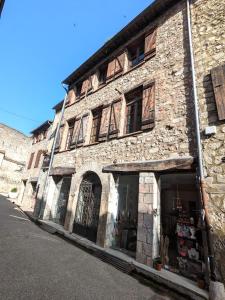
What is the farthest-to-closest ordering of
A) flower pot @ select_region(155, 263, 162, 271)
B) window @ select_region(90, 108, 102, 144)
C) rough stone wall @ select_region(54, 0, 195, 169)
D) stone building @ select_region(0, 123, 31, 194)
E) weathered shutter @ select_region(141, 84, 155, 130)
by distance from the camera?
stone building @ select_region(0, 123, 31, 194)
window @ select_region(90, 108, 102, 144)
weathered shutter @ select_region(141, 84, 155, 130)
rough stone wall @ select_region(54, 0, 195, 169)
flower pot @ select_region(155, 263, 162, 271)

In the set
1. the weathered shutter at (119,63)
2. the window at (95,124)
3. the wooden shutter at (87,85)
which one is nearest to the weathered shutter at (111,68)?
the weathered shutter at (119,63)

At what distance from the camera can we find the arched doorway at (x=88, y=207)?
6.12 meters

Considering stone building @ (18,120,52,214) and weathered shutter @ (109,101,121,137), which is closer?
weathered shutter @ (109,101,121,137)

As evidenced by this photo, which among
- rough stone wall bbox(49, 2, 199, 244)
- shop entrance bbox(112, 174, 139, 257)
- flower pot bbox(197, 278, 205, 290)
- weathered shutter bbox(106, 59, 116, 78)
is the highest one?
weathered shutter bbox(106, 59, 116, 78)

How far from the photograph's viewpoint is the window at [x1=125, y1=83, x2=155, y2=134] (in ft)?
17.9

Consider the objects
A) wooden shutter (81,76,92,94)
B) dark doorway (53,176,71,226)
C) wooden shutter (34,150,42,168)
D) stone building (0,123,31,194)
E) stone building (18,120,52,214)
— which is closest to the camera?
dark doorway (53,176,71,226)

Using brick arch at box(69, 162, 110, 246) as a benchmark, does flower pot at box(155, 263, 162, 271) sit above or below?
below

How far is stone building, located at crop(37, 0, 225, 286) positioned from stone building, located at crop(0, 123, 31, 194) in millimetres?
16142

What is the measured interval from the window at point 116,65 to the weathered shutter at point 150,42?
124 cm

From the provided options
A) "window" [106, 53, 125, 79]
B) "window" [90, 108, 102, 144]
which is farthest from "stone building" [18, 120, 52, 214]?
"window" [106, 53, 125, 79]

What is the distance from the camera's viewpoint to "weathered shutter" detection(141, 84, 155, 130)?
17.6 feet

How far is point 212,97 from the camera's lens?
4.23 metres

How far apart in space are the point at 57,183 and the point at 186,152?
6996 mm

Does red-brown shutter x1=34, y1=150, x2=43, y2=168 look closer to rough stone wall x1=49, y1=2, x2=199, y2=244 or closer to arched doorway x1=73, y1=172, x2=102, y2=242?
rough stone wall x1=49, y1=2, x2=199, y2=244
